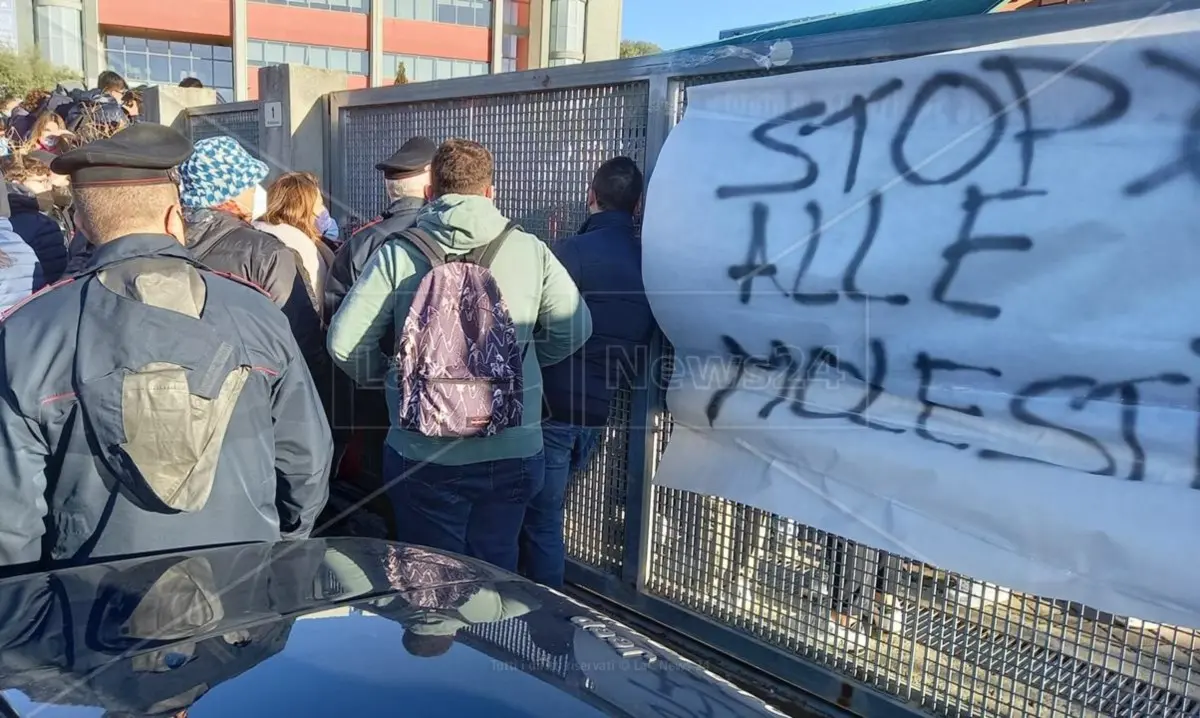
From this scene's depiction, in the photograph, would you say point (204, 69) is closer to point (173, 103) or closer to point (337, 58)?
point (337, 58)

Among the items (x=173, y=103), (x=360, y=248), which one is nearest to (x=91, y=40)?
(x=173, y=103)

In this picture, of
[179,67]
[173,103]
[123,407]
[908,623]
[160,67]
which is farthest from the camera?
[179,67]

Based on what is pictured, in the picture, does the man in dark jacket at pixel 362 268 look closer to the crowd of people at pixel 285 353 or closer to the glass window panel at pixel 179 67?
the crowd of people at pixel 285 353

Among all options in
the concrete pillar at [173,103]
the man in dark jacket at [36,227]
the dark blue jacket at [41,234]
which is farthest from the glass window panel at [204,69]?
the dark blue jacket at [41,234]

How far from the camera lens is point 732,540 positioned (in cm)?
352

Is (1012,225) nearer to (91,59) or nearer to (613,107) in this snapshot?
(613,107)

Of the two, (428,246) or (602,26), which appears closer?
(428,246)

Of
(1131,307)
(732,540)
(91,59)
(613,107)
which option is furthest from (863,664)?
(91,59)

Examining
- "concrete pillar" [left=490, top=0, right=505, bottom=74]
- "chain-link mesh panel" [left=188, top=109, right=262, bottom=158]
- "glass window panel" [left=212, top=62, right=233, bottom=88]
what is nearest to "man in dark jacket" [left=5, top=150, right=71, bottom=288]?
"chain-link mesh panel" [left=188, top=109, right=262, bottom=158]

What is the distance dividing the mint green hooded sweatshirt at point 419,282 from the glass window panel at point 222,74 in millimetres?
45325

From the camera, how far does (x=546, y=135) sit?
14.0 feet

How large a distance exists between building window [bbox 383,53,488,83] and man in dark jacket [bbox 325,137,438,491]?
1791 inches

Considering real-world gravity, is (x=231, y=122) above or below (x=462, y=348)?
above

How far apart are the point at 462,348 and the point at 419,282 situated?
281mm
